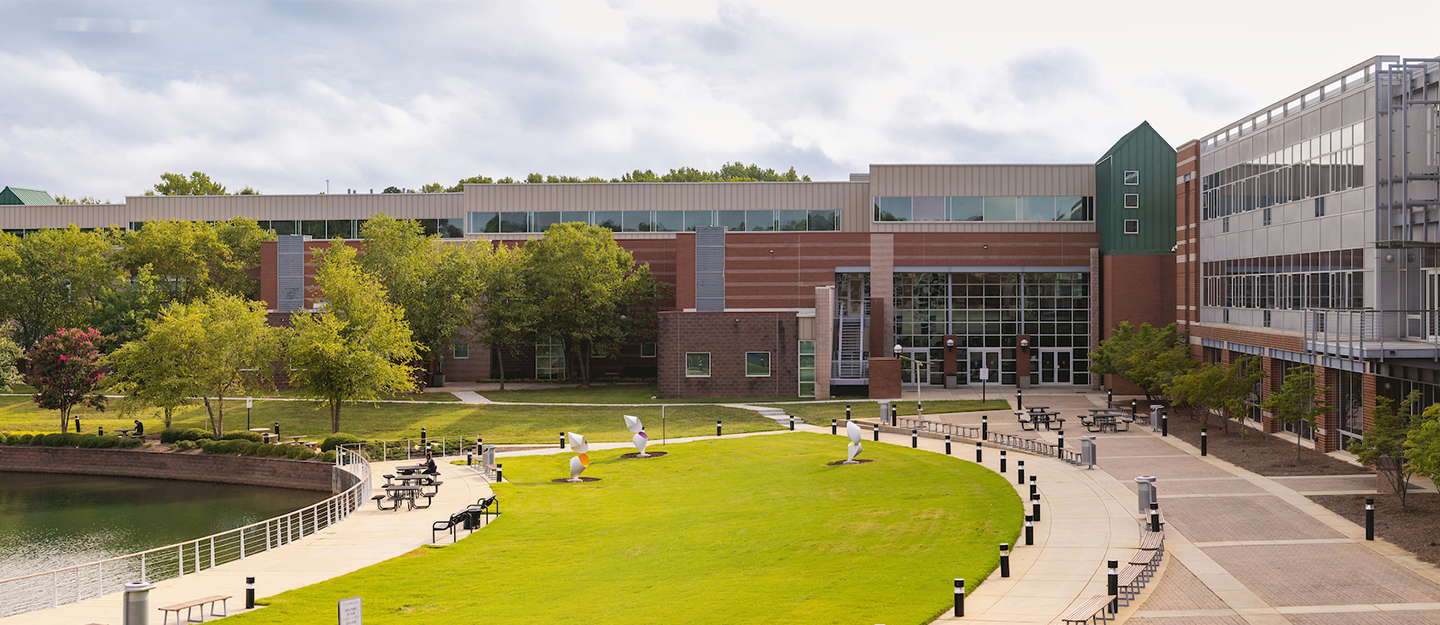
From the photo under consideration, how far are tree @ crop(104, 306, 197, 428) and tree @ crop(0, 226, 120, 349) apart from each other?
24291 mm

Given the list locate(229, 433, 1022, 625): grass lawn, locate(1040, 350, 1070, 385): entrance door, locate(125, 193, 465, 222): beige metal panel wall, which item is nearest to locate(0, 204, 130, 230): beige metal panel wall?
locate(125, 193, 465, 222): beige metal panel wall

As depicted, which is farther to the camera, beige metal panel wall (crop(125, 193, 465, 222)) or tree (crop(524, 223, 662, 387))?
beige metal panel wall (crop(125, 193, 465, 222))

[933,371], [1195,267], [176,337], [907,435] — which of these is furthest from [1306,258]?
[176,337]

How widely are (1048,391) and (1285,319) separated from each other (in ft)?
65.6

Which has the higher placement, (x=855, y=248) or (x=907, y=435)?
(x=855, y=248)

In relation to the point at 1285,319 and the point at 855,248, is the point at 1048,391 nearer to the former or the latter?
the point at 855,248

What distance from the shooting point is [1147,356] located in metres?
46.0

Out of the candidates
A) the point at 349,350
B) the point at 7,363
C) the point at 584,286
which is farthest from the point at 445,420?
the point at 7,363

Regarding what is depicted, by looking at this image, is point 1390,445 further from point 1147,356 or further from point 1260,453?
point 1147,356

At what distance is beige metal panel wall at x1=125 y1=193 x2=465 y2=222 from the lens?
7119 cm

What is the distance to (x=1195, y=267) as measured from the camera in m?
47.1

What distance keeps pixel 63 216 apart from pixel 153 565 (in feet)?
213

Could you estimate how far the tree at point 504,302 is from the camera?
191 ft

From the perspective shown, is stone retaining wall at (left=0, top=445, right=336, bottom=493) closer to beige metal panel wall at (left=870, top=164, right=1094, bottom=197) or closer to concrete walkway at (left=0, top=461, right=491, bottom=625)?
concrete walkway at (left=0, top=461, right=491, bottom=625)
